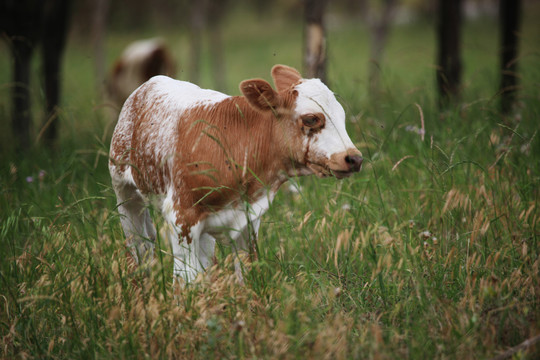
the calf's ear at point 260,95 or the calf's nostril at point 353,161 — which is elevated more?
the calf's ear at point 260,95

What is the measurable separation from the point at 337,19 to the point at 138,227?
1555 inches

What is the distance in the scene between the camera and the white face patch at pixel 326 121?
2578mm

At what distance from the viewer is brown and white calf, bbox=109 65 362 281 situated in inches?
103

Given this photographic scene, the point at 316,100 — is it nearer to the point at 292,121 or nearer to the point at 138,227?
the point at 292,121

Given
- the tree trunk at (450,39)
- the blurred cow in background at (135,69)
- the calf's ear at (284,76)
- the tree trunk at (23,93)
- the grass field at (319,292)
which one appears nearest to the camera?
the grass field at (319,292)

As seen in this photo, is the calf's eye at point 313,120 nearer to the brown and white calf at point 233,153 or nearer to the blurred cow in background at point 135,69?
the brown and white calf at point 233,153

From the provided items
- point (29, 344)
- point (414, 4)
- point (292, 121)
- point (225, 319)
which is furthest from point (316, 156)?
point (414, 4)

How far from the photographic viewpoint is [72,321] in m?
2.53

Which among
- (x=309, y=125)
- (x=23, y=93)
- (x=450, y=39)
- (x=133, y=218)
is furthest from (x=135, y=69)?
(x=309, y=125)

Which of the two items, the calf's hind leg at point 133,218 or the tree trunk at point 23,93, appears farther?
the tree trunk at point 23,93

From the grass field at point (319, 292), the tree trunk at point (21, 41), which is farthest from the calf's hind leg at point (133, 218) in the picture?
the tree trunk at point (21, 41)

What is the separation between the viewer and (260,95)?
2.66 metres

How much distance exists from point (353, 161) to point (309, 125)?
30 centimetres

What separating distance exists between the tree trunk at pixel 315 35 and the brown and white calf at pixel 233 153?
2.17m
